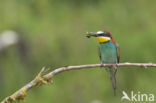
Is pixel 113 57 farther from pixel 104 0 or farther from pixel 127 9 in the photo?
pixel 104 0

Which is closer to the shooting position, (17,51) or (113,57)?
(113,57)

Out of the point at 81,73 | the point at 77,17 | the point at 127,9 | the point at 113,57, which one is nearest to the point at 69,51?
the point at 81,73

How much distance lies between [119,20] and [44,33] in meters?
0.55

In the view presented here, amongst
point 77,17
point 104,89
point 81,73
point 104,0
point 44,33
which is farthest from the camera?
point 104,0

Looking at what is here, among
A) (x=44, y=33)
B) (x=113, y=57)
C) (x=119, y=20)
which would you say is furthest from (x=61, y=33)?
(x=113, y=57)

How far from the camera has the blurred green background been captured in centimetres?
349

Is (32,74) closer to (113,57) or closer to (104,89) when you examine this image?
(104,89)

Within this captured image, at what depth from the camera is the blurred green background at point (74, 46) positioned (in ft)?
11.5

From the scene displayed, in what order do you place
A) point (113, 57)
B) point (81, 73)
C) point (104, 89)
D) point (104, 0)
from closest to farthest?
point (113, 57), point (104, 89), point (81, 73), point (104, 0)

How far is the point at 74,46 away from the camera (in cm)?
388

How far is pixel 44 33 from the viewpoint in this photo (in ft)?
13.2

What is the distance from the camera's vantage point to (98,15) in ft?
14.3

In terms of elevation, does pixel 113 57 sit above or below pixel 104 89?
above

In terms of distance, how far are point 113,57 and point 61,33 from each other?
210 cm
